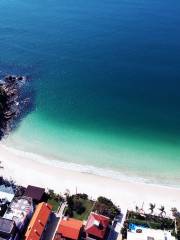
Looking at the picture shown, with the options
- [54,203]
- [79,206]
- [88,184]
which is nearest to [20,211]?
[54,203]

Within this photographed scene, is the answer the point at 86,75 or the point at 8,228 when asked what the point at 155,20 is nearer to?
the point at 86,75

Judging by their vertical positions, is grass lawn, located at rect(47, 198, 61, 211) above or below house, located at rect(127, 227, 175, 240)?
above

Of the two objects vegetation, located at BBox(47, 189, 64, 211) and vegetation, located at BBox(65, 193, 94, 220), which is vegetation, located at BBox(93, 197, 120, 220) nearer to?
vegetation, located at BBox(65, 193, 94, 220)

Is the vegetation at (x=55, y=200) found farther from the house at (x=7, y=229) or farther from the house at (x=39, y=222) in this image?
the house at (x=7, y=229)

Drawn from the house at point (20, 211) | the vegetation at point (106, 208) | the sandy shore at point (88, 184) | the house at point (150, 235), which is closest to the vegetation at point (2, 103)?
the sandy shore at point (88, 184)

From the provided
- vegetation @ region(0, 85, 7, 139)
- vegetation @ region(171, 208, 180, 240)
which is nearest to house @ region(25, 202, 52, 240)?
vegetation @ region(171, 208, 180, 240)

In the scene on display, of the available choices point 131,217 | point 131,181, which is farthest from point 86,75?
point 131,217
